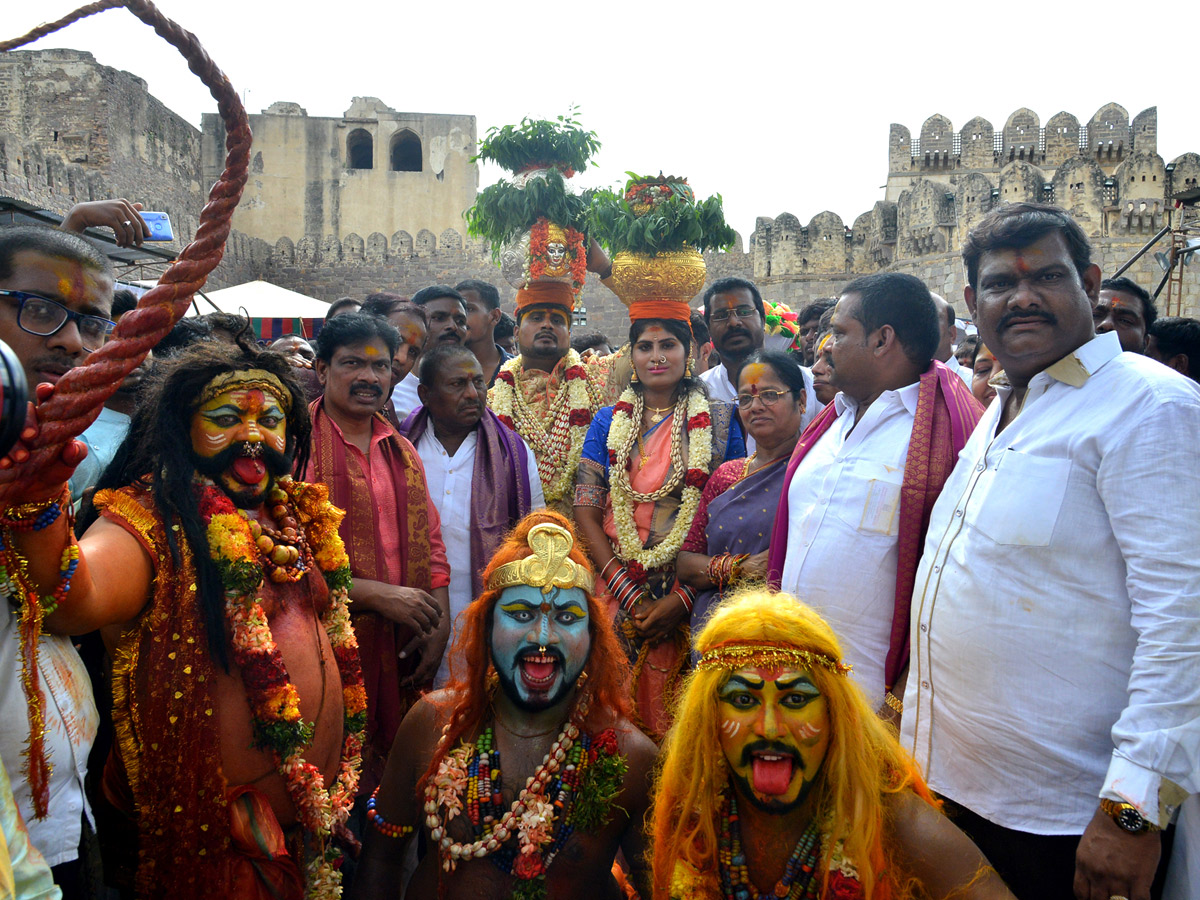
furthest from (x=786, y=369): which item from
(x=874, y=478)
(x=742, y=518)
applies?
(x=874, y=478)

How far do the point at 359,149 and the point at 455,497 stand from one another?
2983 cm

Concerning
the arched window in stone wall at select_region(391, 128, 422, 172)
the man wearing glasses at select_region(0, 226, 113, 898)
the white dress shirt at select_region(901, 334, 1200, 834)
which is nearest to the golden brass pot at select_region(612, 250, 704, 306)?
the white dress shirt at select_region(901, 334, 1200, 834)

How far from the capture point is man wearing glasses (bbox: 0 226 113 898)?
6.24 ft

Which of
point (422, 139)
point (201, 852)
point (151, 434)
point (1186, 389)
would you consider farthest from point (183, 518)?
point (422, 139)

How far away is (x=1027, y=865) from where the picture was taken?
226 centimetres

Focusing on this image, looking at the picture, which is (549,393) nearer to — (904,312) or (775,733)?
(904,312)

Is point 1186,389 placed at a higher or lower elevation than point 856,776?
higher

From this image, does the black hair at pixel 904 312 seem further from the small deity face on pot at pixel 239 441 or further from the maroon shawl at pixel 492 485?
the small deity face on pot at pixel 239 441

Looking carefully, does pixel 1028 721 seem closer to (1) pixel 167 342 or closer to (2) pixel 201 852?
(2) pixel 201 852

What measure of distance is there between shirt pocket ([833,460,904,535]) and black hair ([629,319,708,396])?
1.47 m

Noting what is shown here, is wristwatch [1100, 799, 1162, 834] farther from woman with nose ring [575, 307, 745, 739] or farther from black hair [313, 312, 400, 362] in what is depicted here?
black hair [313, 312, 400, 362]

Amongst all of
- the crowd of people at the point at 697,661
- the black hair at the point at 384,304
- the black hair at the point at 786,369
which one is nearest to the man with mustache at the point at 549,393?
the black hair at the point at 384,304

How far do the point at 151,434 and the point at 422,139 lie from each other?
29.9 m

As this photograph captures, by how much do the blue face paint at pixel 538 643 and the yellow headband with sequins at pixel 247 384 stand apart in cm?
93
